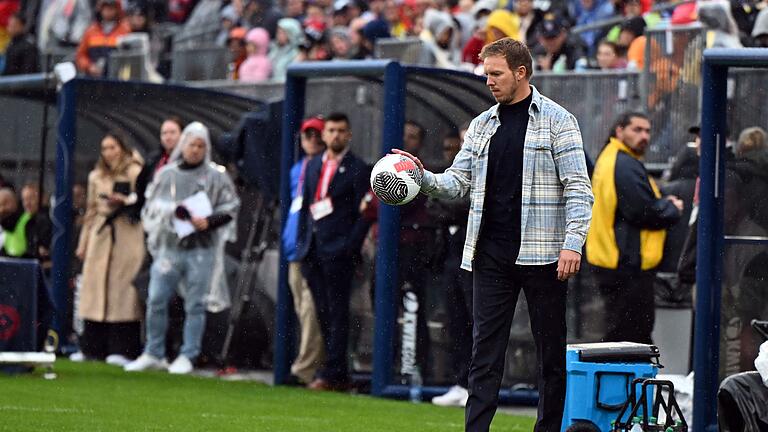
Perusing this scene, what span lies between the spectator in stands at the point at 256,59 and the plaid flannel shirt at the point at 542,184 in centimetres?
1130

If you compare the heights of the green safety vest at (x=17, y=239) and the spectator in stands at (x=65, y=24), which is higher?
the spectator in stands at (x=65, y=24)

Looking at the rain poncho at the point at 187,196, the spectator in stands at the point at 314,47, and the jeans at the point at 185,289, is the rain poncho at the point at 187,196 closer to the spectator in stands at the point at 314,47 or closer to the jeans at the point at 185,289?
the jeans at the point at 185,289

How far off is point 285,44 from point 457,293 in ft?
28.3

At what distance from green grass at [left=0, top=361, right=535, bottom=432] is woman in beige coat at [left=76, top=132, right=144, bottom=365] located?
1.82 m

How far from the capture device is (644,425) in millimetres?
9109

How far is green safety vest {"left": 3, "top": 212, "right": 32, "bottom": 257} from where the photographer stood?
55.7 ft

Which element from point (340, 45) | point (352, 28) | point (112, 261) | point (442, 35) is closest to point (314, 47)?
point (340, 45)

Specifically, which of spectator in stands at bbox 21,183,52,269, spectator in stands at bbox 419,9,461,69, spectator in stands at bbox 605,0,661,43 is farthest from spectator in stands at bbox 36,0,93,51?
spectator in stands at bbox 605,0,661,43

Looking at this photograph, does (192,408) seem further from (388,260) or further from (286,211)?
(286,211)

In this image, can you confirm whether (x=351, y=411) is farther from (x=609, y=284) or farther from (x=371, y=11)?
(x=371, y=11)

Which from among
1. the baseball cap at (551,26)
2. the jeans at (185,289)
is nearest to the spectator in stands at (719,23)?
the baseball cap at (551,26)

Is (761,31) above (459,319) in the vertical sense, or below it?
above

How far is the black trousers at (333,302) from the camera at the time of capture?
13.7 metres

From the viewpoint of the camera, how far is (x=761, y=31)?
556 inches
